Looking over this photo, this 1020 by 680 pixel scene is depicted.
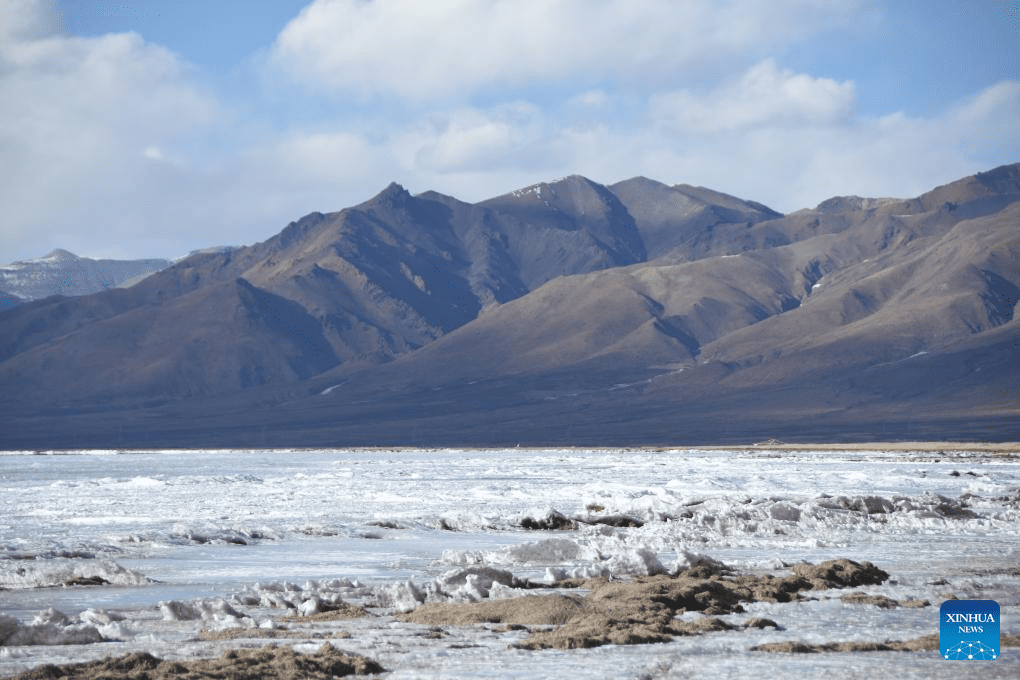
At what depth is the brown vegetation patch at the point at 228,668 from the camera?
39.3ft

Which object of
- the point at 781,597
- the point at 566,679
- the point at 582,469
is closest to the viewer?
the point at 566,679

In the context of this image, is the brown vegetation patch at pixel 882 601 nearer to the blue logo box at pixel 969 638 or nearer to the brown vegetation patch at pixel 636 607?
the brown vegetation patch at pixel 636 607

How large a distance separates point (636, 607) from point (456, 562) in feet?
21.5

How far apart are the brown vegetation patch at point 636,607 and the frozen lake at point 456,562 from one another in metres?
0.37

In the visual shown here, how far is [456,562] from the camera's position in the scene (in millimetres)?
21750

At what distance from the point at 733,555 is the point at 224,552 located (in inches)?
342

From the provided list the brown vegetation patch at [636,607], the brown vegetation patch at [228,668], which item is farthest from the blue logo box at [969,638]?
the brown vegetation patch at [228,668]

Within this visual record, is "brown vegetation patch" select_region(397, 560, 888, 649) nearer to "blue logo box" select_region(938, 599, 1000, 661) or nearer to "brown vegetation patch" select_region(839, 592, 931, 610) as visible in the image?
"brown vegetation patch" select_region(839, 592, 931, 610)

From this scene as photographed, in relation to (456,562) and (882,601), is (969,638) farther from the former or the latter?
(456,562)

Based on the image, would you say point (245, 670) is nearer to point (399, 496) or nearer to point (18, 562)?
point (18, 562)

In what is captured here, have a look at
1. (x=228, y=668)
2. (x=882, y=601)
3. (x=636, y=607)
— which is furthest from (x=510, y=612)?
(x=882, y=601)

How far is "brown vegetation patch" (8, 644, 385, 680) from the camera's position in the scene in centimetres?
1197

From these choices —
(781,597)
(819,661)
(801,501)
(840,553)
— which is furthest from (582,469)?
(819,661)

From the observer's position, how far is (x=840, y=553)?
76.4 ft
